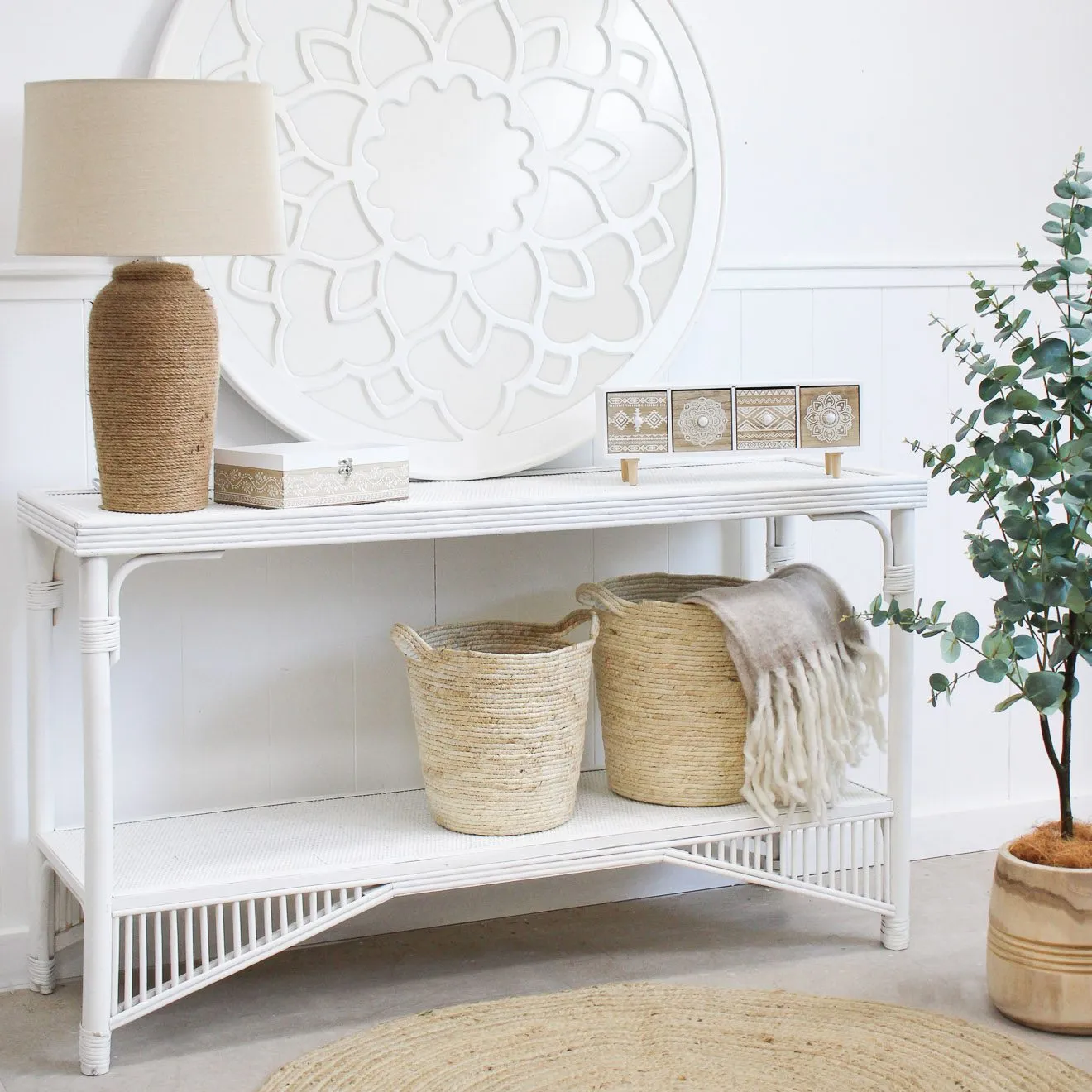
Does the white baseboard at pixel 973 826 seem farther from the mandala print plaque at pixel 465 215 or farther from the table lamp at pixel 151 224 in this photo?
the table lamp at pixel 151 224

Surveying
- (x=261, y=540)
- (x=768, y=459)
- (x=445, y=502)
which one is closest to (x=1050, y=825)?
(x=768, y=459)

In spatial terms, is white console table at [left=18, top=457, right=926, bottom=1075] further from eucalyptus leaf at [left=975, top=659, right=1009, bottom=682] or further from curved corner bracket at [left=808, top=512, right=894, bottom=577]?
eucalyptus leaf at [left=975, top=659, right=1009, bottom=682]

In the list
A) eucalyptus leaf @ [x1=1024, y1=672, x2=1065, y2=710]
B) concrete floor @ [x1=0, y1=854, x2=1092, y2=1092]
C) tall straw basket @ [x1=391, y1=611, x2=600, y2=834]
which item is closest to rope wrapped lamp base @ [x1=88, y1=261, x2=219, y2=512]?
tall straw basket @ [x1=391, y1=611, x2=600, y2=834]

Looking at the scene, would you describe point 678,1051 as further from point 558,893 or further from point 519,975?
point 558,893

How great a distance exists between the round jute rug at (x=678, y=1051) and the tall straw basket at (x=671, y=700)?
0.30 meters

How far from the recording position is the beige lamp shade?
5.56 ft

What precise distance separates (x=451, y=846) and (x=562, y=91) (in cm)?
112

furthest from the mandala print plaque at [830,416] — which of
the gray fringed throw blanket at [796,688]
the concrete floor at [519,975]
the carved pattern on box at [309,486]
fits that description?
the concrete floor at [519,975]

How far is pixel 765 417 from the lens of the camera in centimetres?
217

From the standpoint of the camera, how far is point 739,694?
2154 mm

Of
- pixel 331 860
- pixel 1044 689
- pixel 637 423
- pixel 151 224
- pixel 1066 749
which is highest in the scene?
pixel 151 224

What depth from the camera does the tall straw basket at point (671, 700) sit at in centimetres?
214

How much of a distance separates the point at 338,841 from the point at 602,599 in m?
0.51

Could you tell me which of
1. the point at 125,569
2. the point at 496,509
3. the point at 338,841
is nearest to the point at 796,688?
the point at 496,509
